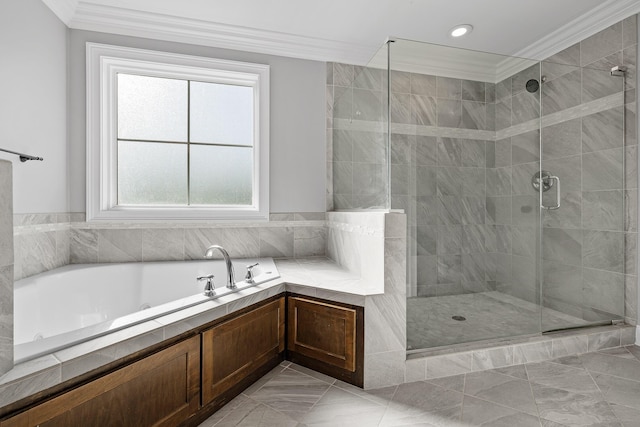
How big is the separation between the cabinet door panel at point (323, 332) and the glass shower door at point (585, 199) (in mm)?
1496

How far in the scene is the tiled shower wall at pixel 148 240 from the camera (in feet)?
6.89

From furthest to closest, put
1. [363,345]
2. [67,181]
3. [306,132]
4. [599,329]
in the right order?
[306,132]
[67,181]
[599,329]
[363,345]

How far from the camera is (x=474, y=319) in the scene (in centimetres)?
215

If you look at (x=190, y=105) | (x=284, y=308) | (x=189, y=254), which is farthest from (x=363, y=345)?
(x=190, y=105)

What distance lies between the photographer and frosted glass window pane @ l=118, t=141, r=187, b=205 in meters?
2.62

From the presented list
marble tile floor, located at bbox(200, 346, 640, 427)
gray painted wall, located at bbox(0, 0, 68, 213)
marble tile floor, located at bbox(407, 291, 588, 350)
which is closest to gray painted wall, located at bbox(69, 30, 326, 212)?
gray painted wall, located at bbox(0, 0, 68, 213)


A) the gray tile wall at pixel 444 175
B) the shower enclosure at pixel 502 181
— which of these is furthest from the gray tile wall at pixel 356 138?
the gray tile wall at pixel 444 175

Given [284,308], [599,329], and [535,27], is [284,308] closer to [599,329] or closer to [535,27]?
[599,329]

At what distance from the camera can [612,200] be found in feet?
7.72

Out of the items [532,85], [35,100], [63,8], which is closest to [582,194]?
[532,85]

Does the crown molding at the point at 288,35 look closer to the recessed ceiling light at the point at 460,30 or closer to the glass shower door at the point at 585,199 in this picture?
the glass shower door at the point at 585,199

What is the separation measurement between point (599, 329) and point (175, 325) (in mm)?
2623

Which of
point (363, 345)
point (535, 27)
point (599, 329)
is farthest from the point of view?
point (535, 27)

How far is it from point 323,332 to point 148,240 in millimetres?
1576
